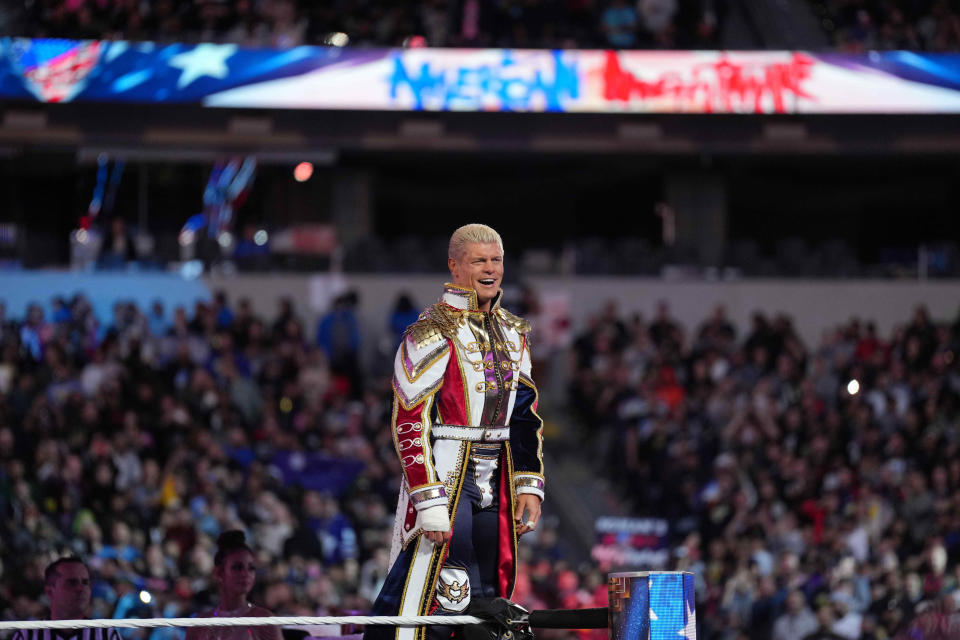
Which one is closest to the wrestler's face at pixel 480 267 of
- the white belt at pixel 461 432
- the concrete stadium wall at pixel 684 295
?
the white belt at pixel 461 432

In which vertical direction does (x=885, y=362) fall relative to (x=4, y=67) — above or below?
below

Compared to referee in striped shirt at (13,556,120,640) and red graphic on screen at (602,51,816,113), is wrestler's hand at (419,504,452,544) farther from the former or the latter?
red graphic on screen at (602,51,816,113)

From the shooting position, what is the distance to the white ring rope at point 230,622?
16.4ft

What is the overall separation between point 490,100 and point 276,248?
126 inches

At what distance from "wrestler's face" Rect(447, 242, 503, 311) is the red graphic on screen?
475 inches

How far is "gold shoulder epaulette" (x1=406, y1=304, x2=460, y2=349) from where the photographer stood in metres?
5.48

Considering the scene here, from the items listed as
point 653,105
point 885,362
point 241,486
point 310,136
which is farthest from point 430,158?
point 241,486

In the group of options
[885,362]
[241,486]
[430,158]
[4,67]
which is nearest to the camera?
[241,486]

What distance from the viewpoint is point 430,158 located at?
19.9m

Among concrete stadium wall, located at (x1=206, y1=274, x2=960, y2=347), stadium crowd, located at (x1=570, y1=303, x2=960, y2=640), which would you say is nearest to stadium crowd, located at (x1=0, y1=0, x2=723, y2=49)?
concrete stadium wall, located at (x1=206, y1=274, x2=960, y2=347)

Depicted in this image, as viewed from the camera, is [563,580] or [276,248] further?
[276,248]

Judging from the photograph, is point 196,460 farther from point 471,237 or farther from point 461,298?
point 471,237

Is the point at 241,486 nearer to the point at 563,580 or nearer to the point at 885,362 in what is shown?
the point at 563,580

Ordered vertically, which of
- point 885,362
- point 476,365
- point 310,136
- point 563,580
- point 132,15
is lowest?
point 563,580
